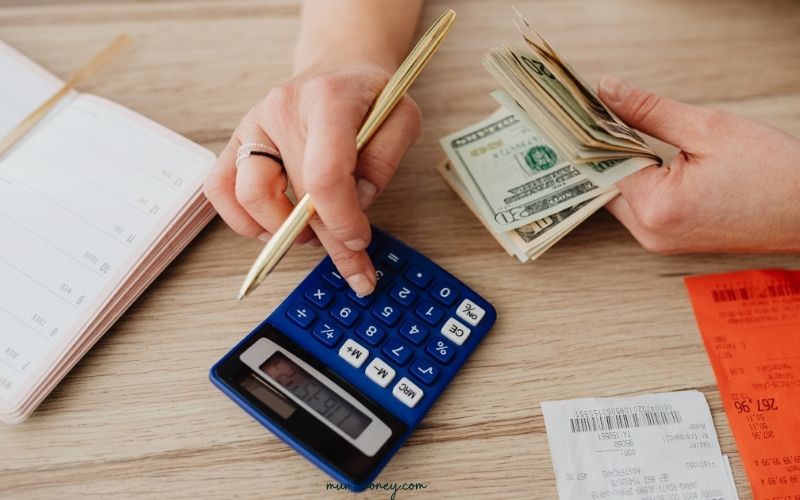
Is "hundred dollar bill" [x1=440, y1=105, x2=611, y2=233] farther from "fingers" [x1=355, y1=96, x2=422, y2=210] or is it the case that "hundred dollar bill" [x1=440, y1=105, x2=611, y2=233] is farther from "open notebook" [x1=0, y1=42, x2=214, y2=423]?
"open notebook" [x1=0, y1=42, x2=214, y2=423]

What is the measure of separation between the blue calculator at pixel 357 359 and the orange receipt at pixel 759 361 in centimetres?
24

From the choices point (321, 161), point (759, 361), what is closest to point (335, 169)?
point (321, 161)

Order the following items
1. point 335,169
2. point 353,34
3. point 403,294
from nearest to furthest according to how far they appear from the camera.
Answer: point 335,169, point 403,294, point 353,34

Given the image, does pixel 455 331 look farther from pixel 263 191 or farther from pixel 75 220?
pixel 75 220

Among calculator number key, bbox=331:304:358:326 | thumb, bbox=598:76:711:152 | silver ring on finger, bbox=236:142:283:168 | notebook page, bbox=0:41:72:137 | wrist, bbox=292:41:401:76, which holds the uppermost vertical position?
notebook page, bbox=0:41:72:137

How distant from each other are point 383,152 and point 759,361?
439 millimetres

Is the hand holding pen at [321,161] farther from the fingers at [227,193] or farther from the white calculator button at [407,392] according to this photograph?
the white calculator button at [407,392]

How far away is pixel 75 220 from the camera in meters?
0.66

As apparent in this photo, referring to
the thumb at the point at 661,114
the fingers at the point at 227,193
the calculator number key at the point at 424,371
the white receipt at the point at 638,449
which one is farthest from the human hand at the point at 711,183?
the fingers at the point at 227,193

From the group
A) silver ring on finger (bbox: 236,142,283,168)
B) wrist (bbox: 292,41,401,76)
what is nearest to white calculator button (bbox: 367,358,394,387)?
silver ring on finger (bbox: 236,142,283,168)

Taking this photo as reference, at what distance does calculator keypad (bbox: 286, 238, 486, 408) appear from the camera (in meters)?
0.60

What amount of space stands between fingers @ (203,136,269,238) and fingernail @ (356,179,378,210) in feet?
0.38

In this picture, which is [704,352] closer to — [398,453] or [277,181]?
[398,453]

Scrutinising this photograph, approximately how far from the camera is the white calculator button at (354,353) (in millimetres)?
600
